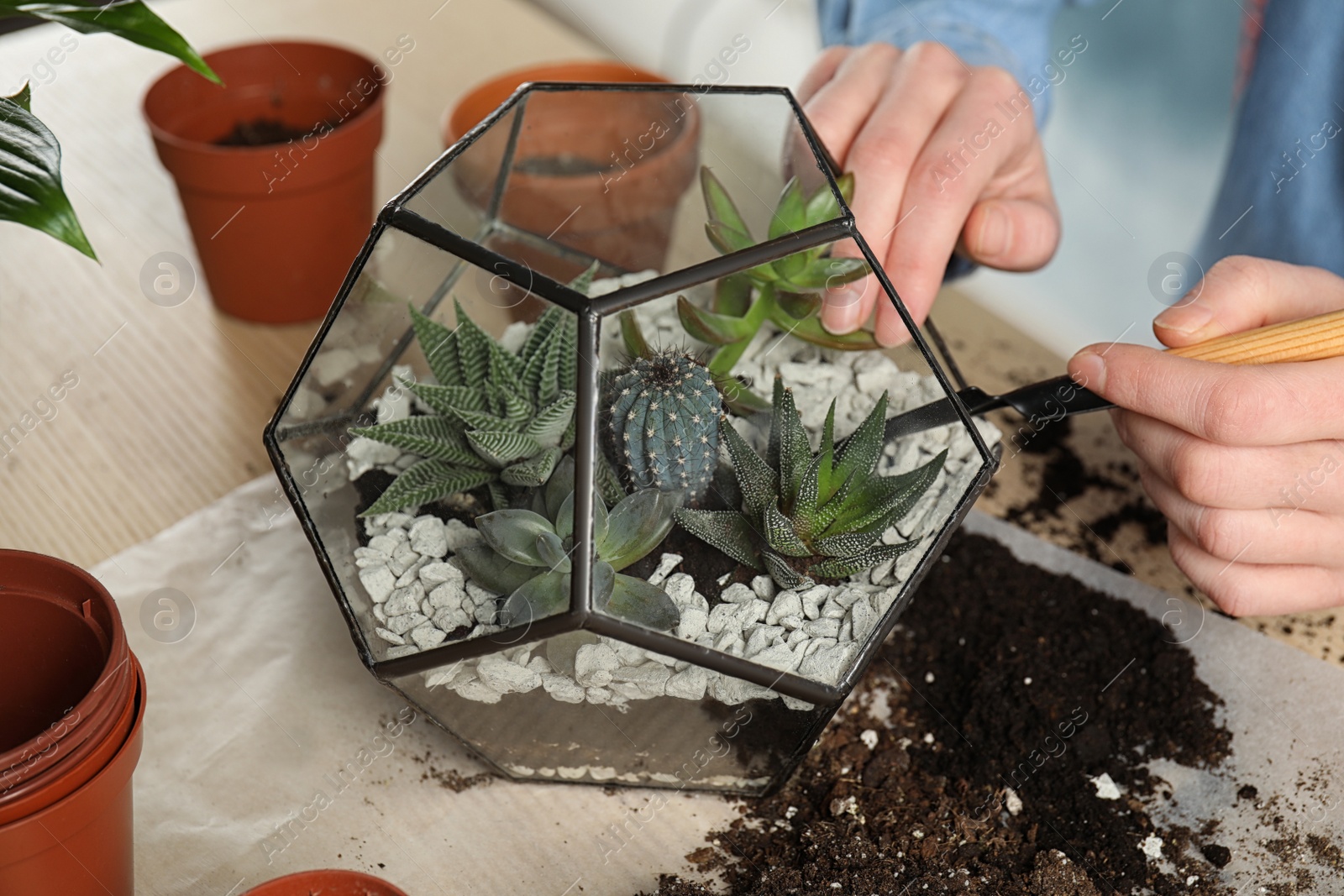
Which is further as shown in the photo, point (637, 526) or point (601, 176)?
point (601, 176)

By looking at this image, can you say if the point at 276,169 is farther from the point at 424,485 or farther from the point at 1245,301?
the point at 1245,301

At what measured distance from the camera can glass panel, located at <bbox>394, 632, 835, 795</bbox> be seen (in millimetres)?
575

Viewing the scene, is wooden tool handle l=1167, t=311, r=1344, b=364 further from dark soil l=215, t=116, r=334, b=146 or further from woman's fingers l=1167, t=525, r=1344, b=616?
dark soil l=215, t=116, r=334, b=146

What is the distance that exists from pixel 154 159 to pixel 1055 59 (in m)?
1.30

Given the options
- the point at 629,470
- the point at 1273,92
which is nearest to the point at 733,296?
the point at 629,470

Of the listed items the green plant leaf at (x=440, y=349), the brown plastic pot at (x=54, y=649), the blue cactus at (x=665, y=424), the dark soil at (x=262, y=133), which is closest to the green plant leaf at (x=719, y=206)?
the blue cactus at (x=665, y=424)

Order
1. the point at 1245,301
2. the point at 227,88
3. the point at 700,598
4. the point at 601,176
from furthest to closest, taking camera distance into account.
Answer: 1. the point at 227,88
2. the point at 601,176
3. the point at 1245,301
4. the point at 700,598

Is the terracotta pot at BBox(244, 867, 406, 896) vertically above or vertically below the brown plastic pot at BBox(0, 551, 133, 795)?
below

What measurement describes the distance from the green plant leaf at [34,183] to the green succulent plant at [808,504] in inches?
13.9

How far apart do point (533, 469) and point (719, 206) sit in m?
0.24


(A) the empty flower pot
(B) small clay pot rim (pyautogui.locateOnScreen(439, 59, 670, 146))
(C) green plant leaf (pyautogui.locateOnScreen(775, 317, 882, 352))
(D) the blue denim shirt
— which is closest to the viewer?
(A) the empty flower pot

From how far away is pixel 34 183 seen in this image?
51 centimetres

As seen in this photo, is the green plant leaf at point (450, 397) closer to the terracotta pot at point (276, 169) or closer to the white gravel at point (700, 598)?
the white gravel at point (700, 598)

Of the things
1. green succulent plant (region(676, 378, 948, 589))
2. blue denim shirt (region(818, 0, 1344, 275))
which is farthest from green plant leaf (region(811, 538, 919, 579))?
blue denim shirt (region(818, 0, 1344, 275))
